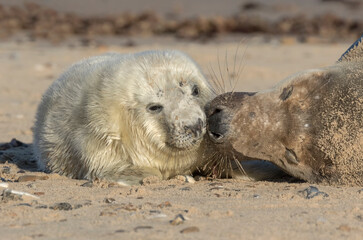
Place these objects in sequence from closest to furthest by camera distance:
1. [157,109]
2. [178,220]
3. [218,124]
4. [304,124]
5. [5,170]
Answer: [178,220], [304,124], [218,124], [157,109], [5,170]

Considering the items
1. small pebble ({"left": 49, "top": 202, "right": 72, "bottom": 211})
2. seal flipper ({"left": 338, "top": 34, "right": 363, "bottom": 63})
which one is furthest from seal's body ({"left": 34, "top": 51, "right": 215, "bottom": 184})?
seal flipper ({"left": 338, "top": 34, "right": 363, "bottom": 63})

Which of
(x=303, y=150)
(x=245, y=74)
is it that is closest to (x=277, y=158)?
(x=303, y=150)

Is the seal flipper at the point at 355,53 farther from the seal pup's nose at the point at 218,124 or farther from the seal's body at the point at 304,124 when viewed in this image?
the seal pup's nose at the point at 218,124

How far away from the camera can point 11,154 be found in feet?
20.4

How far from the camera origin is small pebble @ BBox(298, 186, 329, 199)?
4.15m

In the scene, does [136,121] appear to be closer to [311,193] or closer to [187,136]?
[187,136]

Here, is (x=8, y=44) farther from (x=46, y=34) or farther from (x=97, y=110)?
(x=97, y=110)

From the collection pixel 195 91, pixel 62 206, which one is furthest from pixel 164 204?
pixel 195 91

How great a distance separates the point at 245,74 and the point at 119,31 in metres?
6.84

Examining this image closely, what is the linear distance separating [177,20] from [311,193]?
51.0ft

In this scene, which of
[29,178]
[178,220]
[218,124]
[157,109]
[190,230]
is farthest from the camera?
[29,178]

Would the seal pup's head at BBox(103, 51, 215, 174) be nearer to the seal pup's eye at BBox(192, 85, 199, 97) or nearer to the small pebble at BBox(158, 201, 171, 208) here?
the seal pup's eye at BBox(192, 85, 199, 97)

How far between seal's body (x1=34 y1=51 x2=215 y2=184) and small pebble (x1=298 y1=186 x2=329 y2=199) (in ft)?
2.75

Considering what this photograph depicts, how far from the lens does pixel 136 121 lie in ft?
16.3
